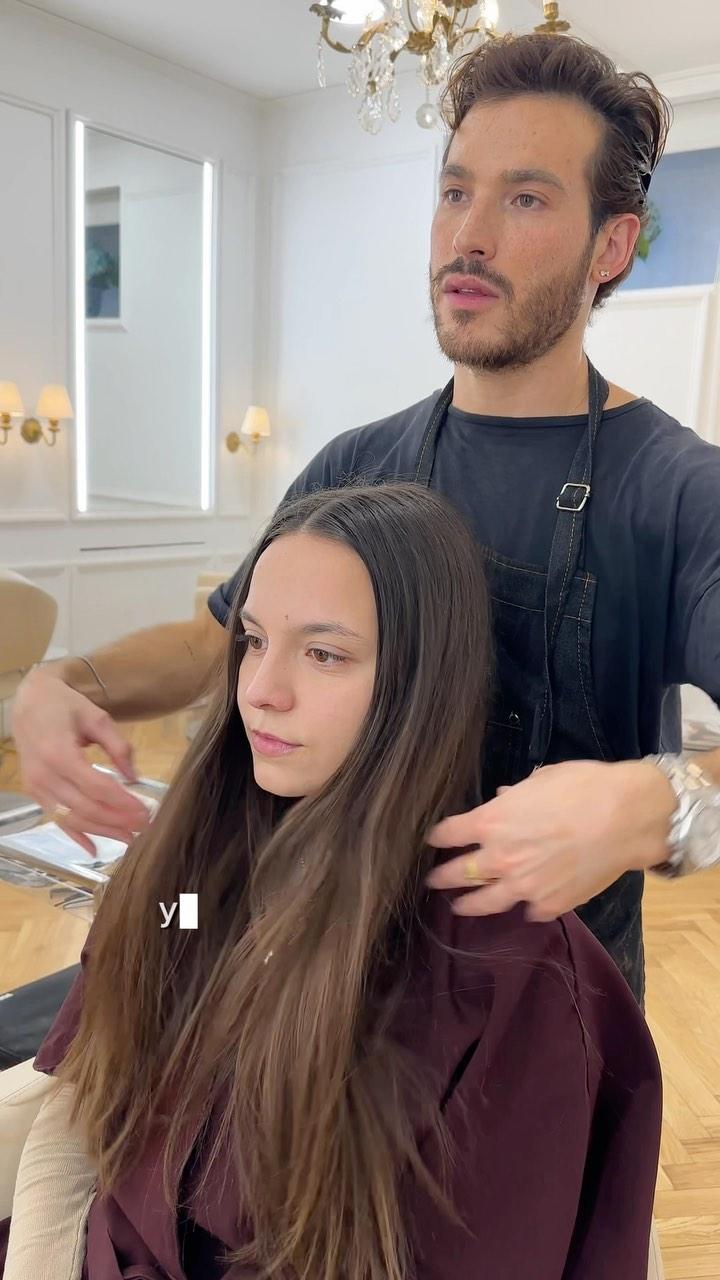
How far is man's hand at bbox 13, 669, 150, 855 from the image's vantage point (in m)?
0.99

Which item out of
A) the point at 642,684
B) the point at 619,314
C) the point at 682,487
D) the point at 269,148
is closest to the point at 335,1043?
the point at 642,684

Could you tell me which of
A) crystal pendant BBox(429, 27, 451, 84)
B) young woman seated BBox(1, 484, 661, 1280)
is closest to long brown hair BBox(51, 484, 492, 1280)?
young woman seated BBox(1, 484, 661, 1280)

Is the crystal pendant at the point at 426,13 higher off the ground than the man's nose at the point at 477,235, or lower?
higher

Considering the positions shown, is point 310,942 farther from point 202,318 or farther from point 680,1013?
point 202,318

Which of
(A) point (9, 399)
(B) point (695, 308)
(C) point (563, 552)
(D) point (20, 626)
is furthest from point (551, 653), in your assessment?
(A) point (9, 399)

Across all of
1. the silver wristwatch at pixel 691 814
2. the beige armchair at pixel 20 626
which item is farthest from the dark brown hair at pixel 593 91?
the beige armchair at pixel 20 626

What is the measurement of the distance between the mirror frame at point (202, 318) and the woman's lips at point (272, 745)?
185 inches

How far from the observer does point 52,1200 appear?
1.05 meters

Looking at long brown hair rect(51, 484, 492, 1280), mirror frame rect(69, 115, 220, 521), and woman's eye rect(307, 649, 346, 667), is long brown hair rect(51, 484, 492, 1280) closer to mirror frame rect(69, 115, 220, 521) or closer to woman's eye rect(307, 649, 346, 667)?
woman's eye rect(307, 649, 346, 667)

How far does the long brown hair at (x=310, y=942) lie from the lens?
85cm

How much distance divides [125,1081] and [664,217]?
4.67 meters

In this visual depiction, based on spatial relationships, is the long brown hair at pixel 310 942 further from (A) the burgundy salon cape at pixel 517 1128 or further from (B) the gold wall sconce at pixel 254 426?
(B) the gold wall sconce at pixel 254 426

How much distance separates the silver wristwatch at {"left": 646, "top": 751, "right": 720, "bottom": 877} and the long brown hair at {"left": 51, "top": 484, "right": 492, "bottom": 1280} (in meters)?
0.25

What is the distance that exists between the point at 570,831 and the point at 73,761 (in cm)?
53
